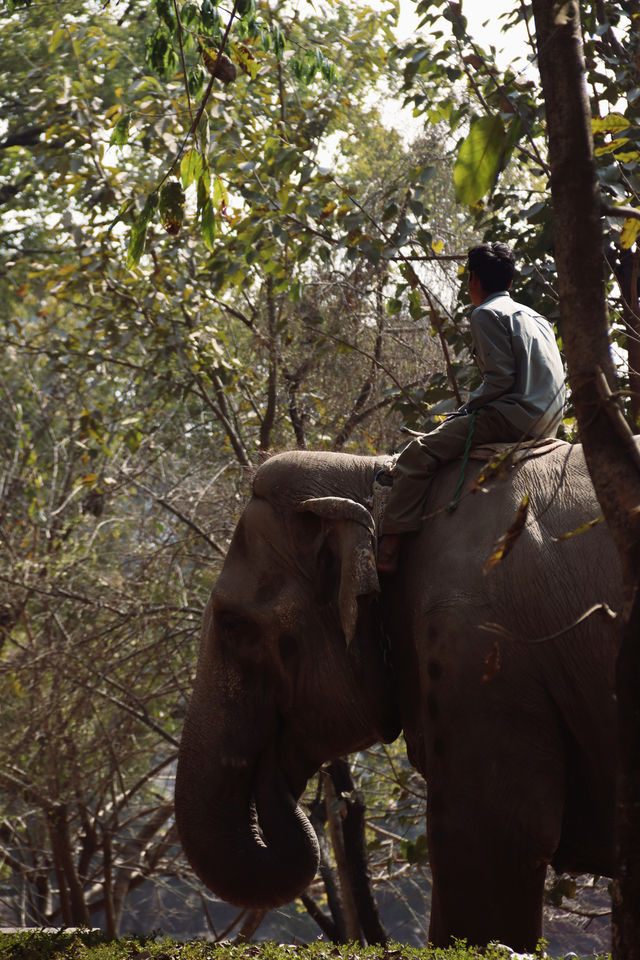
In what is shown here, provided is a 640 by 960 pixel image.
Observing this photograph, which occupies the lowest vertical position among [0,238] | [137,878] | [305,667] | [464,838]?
[137,878]

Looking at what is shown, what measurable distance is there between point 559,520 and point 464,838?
96 centimetres

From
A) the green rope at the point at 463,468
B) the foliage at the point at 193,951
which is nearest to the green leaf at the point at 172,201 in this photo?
the green rope at the point at 463,468

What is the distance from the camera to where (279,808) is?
A: 376cm

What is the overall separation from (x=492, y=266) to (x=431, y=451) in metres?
0.76

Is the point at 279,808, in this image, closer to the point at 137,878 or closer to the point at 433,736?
the point at 433,736

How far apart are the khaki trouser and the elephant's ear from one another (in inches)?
3.4

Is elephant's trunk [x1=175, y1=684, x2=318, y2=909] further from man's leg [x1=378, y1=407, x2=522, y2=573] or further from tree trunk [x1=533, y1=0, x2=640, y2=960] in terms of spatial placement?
tree trunk [x1=533, y1=0, x2=640, y2=960]

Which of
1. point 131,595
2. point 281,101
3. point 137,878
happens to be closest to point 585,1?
point 281,101

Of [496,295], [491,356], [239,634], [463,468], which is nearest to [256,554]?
[239,634]

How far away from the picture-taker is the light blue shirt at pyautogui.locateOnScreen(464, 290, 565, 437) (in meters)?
3.51

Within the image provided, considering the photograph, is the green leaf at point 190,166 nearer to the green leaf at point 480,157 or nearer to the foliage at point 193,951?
the green leaf at point 480,157

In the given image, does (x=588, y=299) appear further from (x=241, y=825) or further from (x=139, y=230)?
(x=241, y=825)

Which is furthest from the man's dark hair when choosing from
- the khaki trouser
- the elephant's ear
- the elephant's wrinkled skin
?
the elephant's ear

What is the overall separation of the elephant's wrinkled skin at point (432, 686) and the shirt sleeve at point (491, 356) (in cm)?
25
